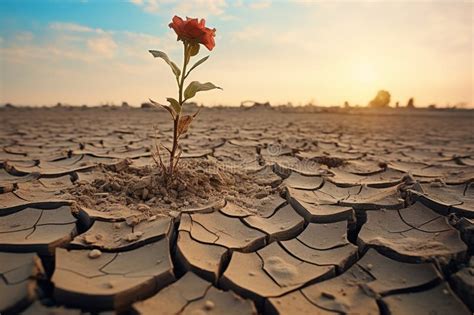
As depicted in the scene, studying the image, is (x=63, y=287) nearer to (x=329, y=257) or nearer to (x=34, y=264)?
(x=34, y=264)

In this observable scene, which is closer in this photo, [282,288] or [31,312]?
[31,312]

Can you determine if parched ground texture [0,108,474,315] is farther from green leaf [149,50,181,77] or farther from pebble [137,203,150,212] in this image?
green leaf [149,50,181,77]

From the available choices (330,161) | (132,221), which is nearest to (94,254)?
(132,221)

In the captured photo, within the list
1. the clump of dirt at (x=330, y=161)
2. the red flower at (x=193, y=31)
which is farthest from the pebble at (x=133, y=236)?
the clump of dirt at (x=330, y=161)

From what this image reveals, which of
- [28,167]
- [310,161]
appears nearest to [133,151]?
[28,167]

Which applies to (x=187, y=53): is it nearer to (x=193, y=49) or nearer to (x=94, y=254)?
(x=193, y=49)

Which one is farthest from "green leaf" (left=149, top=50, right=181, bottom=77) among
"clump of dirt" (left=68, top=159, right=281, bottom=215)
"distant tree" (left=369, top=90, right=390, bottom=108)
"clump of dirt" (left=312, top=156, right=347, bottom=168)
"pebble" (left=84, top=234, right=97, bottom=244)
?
"distant tree" (left=369, top=90, right=390, bottom=108)
